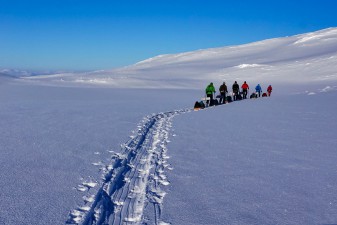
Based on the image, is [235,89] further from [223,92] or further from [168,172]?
[168,172]

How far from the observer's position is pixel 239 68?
298 feet

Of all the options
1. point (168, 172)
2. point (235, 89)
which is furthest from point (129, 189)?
point (235, 89)

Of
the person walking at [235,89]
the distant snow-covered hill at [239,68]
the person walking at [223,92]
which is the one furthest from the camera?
the distant snow-covered hill at [239,68]

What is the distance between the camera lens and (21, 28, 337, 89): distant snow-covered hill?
6203 cm

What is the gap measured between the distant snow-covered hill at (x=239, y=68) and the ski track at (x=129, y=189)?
46.2m

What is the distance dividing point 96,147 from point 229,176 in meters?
3.60

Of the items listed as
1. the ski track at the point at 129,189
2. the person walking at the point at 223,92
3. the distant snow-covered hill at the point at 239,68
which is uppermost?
the distant snow-covered hill at the point at 239,68

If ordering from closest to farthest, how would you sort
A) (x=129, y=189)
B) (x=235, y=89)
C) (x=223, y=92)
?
(x=129, y=189) → (x=223, y=92) → (x=235, y=89)

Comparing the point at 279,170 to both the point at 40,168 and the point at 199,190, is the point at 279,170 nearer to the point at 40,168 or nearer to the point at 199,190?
the point at 199,190

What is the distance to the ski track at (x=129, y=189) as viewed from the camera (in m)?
4.31

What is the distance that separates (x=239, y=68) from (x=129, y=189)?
88.5 metres

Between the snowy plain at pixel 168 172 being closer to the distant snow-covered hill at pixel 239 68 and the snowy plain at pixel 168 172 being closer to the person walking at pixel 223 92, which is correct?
the person walking at pixel 223 92

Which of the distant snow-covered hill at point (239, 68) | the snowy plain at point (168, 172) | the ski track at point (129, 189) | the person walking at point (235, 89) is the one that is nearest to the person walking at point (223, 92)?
the person walking at point (235, 89)

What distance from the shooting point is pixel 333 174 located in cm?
609
